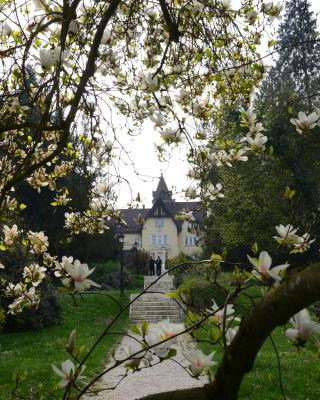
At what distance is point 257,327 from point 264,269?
8.6 inches

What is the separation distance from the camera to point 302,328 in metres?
1.30

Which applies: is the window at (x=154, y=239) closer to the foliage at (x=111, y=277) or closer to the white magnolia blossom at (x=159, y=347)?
the foliage at (x=111, y=277)

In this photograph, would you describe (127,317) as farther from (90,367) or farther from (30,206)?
(30,206)

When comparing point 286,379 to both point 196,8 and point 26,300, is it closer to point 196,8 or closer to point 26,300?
point 26,300

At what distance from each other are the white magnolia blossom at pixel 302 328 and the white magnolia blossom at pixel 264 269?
130mm

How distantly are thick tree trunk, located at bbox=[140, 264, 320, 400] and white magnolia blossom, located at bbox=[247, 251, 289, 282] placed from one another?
0.48ft

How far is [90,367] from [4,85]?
608 centimetres

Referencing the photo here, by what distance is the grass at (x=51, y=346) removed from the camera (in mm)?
7200

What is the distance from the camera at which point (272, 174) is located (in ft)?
68.8

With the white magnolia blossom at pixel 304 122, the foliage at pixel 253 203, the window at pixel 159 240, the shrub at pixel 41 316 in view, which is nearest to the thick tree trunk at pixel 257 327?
the white magnolia blossom at pixel 304 122

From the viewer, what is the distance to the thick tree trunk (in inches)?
44.4

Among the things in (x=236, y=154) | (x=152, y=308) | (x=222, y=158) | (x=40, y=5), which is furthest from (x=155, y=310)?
(x=40, y=5)

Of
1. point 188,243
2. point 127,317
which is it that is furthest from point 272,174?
point 188,243

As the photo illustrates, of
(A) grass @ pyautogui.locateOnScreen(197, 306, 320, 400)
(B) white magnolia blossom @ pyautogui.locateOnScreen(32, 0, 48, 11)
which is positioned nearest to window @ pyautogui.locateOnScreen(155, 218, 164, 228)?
(A) grass @ pyautogui.locateOnScreen(197, 306, 320, 400)
